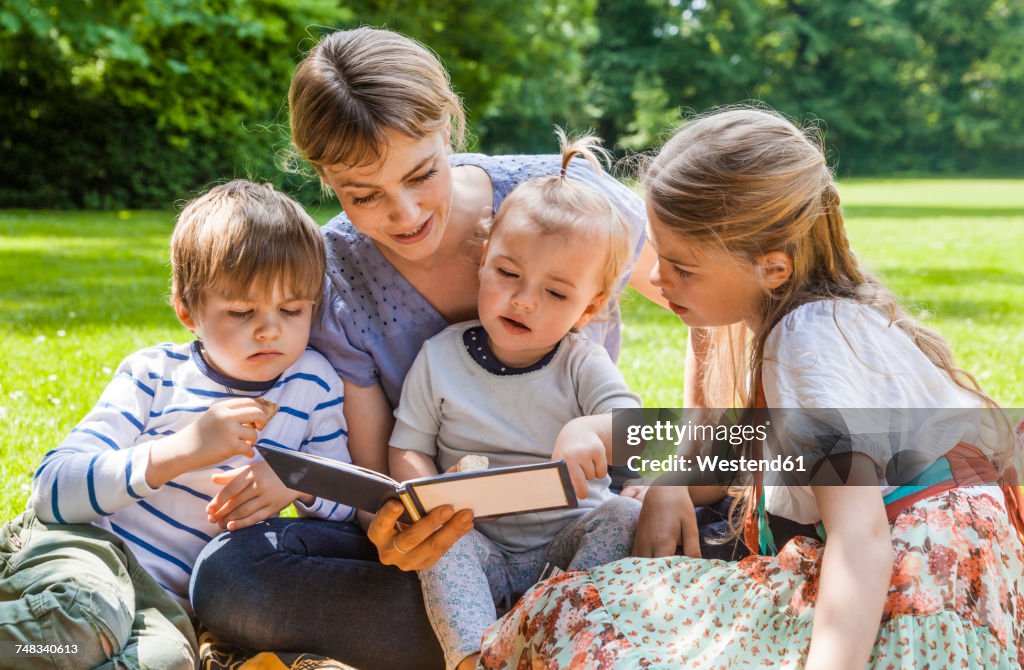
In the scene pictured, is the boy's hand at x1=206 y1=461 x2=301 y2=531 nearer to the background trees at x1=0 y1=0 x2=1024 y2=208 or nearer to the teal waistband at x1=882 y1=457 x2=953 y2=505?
the background trees at x1=0 y1=0 x2=1024 y2=208

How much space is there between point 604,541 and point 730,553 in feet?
1.22

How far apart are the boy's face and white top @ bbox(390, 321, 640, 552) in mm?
312

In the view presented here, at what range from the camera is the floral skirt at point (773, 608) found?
171cm

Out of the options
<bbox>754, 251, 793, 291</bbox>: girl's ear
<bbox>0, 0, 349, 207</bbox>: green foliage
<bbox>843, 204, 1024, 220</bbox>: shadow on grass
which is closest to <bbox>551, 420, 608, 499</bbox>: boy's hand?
<bbox>754, 251, 793, 291</bbox>: girl's ear

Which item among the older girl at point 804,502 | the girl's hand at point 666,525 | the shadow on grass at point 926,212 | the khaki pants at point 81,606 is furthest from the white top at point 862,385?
the shadow on grass at point 926,212

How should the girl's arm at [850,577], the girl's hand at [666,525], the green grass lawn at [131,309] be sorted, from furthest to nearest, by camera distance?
1. the green grass lawn at [131,309]
2. the girl's hand at [666,525]
3. the girl's arm at [850,577]

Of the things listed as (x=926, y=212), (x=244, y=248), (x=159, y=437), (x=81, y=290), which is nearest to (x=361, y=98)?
(x=244, y=248)

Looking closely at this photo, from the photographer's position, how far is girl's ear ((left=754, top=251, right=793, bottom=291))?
2076 mm

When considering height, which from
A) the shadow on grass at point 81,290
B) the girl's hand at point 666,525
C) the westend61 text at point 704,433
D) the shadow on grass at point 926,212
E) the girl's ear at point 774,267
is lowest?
the shadow on grass at point 926,212

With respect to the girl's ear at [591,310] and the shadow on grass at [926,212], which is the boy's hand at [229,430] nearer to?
the girl's ear at [591,310]

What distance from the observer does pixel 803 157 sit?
2.08 m

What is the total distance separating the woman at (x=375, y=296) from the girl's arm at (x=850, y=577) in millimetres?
698

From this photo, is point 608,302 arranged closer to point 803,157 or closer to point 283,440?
point 803,157

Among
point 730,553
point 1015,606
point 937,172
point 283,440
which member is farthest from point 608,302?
point 937,172
